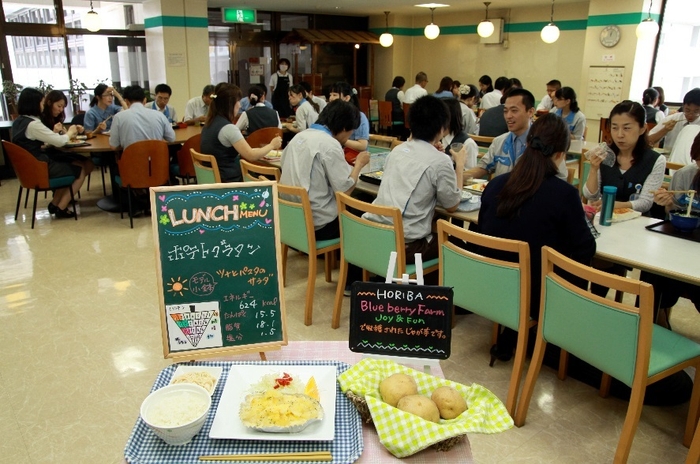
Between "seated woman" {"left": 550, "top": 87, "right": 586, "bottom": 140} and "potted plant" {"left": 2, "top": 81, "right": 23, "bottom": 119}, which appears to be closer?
"seated woman" {"left": 550, "top": 87, "right": 586, "bottom": 140}

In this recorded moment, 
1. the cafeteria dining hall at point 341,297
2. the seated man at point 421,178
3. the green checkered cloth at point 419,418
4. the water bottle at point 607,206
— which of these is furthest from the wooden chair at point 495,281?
the green checkered cloth at point 419,418

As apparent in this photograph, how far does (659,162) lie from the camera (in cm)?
305

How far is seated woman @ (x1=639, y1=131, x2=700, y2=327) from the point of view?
2.64m

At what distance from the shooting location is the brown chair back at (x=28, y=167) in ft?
15.9

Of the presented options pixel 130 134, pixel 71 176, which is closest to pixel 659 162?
pixel 130 134

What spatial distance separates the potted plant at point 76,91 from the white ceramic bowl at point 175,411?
7979 mm

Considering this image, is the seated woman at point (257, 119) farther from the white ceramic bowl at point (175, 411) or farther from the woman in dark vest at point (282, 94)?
the white ceramic bowl at point (175, 411)

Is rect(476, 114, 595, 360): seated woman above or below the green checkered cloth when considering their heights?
above

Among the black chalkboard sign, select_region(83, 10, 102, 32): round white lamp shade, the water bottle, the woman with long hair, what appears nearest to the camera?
the black chalkboard sign

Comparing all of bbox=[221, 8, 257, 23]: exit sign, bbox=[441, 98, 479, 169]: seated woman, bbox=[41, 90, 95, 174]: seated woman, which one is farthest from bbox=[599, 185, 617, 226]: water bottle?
bbox=[221, 8, 257, 23]: exit sign

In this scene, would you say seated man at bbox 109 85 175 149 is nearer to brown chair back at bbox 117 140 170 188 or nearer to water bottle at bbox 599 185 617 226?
brown chair back at bbox 117 140 170 188

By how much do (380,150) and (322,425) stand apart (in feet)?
12.0

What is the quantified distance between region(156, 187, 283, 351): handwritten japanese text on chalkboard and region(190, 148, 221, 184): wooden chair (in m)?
2.33

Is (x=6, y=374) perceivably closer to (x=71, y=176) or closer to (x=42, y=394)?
(x=42, y=394)
